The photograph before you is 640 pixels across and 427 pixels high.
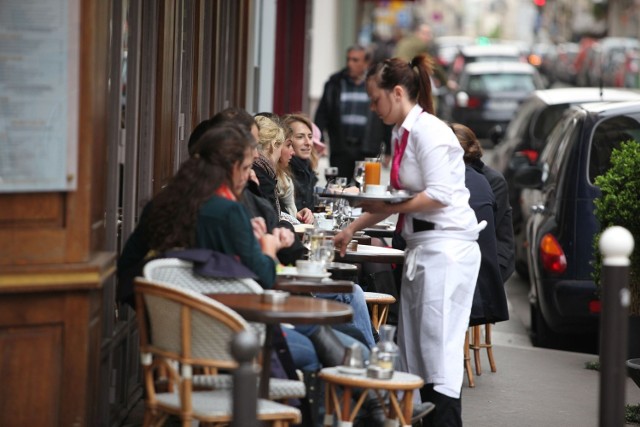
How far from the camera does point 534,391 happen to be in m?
8.76

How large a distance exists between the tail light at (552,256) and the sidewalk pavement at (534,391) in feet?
2.18

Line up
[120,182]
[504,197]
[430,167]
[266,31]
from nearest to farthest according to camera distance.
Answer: [430,167] < [120,182] < [504,197] < [266,31]

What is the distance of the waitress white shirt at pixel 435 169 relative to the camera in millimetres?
6492

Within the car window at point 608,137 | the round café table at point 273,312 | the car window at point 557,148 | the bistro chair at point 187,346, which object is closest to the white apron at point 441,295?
the round café table at point 273,312

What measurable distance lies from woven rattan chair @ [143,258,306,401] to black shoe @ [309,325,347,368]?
61 cm

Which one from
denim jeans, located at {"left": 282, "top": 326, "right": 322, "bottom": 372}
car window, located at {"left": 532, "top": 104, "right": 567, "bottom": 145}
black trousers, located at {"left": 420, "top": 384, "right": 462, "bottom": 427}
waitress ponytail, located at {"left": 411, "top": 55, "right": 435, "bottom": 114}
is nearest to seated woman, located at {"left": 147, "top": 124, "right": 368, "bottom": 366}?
denim jeans, located at {"left": 282, "top": 326, "right": 322, "bottom": 372}

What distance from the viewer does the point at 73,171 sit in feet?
18.3

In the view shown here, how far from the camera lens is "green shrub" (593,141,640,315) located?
27.8 feet

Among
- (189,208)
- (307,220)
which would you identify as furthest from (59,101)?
→ (307,220)

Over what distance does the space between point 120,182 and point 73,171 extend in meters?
1.69

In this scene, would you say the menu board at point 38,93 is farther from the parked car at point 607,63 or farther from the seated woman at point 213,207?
the parked car at point 607,63

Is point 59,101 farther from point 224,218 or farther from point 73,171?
point 224,218

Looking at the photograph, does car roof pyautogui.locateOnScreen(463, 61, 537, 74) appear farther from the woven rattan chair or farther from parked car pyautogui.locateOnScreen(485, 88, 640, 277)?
the woven rattan chair

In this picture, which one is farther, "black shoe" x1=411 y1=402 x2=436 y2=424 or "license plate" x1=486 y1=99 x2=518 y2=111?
"license plate" x1=486 y1=99 x2=518 y2=111
